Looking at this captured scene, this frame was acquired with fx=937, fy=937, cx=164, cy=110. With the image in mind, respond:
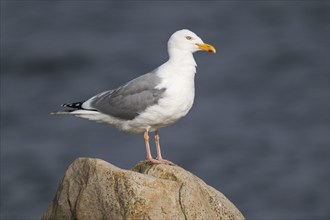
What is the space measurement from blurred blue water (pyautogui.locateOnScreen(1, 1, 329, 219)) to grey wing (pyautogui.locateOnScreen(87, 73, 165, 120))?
8739 millimetres

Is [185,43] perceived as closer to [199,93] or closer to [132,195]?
[132,195]

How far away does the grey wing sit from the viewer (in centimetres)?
1439

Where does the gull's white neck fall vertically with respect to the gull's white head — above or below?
below

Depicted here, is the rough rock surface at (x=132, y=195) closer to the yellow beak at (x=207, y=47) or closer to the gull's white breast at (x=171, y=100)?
the gull's white breast at (x=171, y=100)

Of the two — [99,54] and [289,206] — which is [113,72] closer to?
[99,54]

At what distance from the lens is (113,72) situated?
29.3 meters

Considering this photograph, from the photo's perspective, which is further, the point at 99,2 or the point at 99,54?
the point at 99,2

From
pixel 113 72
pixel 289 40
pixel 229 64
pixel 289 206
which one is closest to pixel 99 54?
pixel 113 72

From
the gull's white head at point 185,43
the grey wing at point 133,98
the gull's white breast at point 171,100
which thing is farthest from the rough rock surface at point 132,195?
the gull's white head at point 185,43

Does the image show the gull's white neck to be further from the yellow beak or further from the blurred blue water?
the blurred blue water

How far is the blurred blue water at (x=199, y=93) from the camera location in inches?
954

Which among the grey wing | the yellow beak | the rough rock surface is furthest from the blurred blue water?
the rough rock surface

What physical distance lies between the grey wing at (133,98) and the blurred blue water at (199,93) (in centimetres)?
874

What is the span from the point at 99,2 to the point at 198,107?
412 inches
